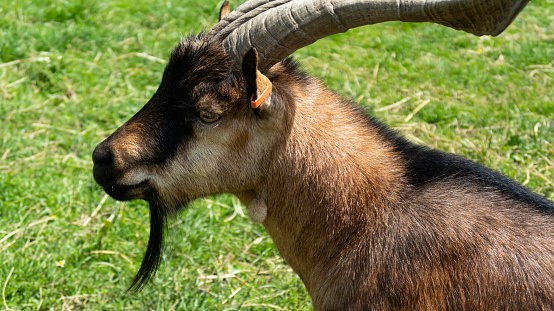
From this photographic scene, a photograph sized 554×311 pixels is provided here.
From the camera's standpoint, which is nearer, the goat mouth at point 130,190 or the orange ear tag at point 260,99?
the orange ear tag at point 260,99

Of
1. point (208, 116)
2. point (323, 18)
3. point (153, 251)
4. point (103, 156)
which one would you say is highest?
point (323, 18)

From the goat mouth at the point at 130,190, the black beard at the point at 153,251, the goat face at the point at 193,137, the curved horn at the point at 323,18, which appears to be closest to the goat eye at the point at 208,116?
the goat face at the point at 193,137

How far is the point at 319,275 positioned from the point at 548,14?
6877 millimetres

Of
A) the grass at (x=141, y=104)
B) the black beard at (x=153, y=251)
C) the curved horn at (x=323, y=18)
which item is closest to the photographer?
the curved horn at (x=323, y=18)

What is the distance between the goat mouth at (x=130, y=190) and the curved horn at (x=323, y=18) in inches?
38.7

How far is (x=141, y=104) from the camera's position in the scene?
7012 millimetres

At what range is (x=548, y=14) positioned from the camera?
845 centimetres

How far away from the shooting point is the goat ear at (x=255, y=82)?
3023 mm

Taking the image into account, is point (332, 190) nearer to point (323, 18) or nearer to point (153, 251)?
point (323, 18)

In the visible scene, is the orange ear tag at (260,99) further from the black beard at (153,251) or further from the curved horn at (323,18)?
the black beard at (153,251)

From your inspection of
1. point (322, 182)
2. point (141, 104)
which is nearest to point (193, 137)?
point (322, 182)

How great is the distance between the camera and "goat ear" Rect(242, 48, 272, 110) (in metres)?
3.02

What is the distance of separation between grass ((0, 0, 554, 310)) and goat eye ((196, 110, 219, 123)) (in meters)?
0.92

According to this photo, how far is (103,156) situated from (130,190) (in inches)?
10.6
